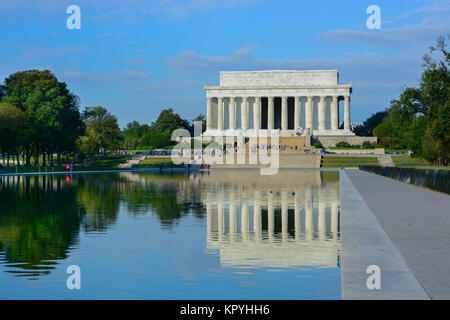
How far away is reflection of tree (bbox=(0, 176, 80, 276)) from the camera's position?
1307 centimetres

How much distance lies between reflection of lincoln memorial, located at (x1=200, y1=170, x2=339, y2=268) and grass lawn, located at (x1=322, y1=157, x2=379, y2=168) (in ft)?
188

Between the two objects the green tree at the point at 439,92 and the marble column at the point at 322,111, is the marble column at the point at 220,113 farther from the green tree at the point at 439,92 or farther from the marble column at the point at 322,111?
the green tree at the point at 439,92

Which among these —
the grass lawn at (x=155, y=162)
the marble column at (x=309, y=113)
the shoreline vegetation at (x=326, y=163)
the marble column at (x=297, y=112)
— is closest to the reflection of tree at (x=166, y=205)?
the shoreline vegetation at (x=326, y=163)

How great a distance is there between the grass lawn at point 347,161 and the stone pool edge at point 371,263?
67.9 meters

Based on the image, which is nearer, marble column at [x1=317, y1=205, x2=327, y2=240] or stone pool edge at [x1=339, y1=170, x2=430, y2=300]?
stone pool edge at [x1=339, y1=170, x2=430, y2=300]

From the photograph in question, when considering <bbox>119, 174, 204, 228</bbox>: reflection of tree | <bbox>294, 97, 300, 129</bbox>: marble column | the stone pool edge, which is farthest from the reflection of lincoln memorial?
<bbox>294, 97, 300, 129</bbox>: marble column

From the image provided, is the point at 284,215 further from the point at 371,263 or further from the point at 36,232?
the point at 371,263

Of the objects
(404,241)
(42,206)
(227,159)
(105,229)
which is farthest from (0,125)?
(404,241)

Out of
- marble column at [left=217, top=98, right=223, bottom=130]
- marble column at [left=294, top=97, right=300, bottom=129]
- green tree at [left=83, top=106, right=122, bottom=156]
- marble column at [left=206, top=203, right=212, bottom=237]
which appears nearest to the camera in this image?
marble column at [left=206, top=203, right=212, bottom=237]

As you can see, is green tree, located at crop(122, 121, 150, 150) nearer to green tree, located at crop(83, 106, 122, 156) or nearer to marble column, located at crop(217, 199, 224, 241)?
green tree, located at crop(83, 106, 122, 156)

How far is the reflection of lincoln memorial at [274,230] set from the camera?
13.2 metres
